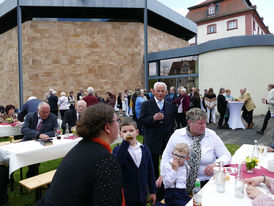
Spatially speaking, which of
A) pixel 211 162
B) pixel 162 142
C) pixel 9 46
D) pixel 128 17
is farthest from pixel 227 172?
pixel 9 46

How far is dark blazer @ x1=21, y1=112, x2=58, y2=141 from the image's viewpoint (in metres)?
4.37

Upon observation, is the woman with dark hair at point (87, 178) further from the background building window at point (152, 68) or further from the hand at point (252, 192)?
the background building window at point (152, 68)

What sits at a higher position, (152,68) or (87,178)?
(152,68)

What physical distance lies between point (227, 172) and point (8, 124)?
6382 millimetres

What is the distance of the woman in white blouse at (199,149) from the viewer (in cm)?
267

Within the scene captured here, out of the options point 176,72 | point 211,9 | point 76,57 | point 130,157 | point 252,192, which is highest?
point 211,9

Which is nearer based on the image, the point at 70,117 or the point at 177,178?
the point at 177,178

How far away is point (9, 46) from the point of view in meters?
20.2

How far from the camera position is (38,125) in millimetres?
4559

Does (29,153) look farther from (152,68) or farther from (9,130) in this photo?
(152,68)

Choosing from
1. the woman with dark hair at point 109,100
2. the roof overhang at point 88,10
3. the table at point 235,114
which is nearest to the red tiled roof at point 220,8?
the roof overhang at point 88,10

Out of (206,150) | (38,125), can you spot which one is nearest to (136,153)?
(206,150)

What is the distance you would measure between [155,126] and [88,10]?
17.5m

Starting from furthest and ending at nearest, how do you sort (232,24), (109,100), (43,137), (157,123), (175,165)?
→ (232,24) < (109,100) < (43,137) < (157,123) < (175,165)
